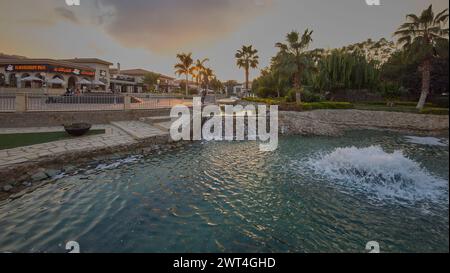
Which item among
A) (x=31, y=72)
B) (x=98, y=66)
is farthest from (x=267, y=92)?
(x=31, y=72)

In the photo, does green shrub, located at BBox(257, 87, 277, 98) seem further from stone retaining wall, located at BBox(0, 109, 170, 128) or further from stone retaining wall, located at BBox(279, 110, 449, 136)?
stone retaining wall, located at BBox(0, 109, 170, 128)

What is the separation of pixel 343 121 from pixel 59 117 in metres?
26.3

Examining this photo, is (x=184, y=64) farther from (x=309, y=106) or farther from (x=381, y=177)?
(x=381, y=177)

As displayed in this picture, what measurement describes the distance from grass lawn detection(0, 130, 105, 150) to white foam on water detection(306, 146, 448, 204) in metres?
12.4

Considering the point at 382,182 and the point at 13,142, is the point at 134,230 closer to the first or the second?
the point at 382,182

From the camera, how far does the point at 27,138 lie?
10.4 metres

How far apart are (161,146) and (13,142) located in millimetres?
6413

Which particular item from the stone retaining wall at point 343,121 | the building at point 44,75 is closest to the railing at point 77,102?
the building at point 44,75

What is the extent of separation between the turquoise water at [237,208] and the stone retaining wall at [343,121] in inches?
396

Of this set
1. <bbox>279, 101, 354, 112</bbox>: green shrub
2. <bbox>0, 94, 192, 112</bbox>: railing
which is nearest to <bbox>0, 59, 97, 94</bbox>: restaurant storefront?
<bbox>0, 94, 192, 112</bbox>: railing

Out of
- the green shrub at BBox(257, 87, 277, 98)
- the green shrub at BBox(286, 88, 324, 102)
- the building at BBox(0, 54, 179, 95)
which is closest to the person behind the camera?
the building at BBox(0, 54, 179, 95)

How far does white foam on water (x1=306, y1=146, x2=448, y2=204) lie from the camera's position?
6074 mm
